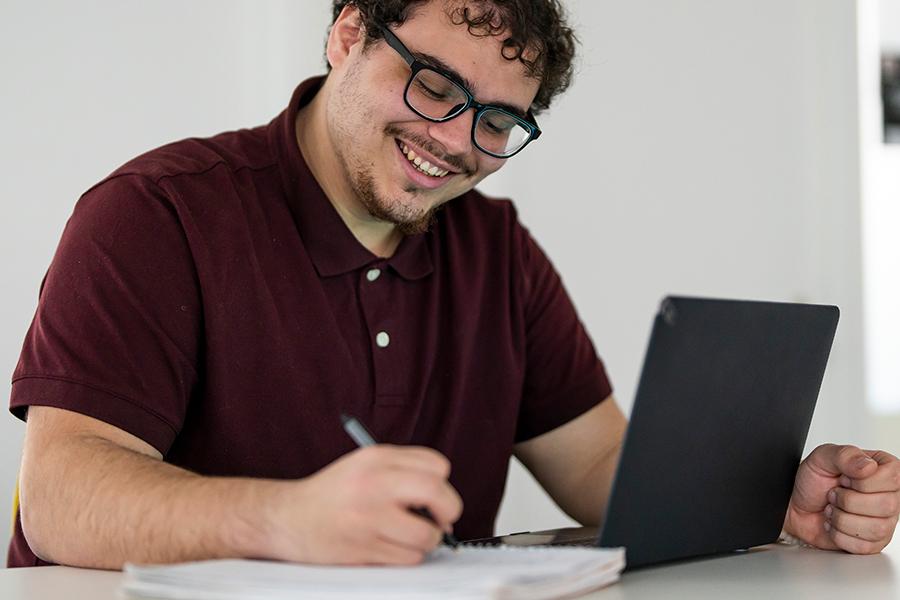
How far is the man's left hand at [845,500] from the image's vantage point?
1238 millimetres

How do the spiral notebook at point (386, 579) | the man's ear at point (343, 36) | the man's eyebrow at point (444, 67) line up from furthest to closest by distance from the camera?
Answer: the man's ear at point (343, 36), the man's eyebrow at point (444, 67), the spiral notebook at point (386, 579)

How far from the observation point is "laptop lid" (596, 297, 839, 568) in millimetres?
933

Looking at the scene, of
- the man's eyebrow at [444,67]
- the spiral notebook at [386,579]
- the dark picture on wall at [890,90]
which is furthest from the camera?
the dark picture on wall at [890,90]

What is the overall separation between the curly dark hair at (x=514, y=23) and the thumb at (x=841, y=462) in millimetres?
633

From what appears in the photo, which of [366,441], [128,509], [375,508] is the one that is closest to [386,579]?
[375,508]

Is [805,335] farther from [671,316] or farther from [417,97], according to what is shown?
[417,97]

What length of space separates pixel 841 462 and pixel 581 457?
1.72ft

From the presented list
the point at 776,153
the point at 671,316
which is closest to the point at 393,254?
A: the point at 671,316

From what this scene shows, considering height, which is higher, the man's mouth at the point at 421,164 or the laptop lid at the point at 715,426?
the man's mouth at the point at 421,164

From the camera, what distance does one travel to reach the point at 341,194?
5.32ft

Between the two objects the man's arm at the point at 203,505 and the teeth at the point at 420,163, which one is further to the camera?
the teeth at the point at 420,163

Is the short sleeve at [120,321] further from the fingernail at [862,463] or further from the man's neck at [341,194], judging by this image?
the fingernail at [862,463]

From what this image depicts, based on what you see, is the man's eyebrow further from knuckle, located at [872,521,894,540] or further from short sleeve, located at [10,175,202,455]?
knuckle, located at [872,521,894,540]

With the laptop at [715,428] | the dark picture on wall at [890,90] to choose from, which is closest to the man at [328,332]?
the laptop at [715,428]
